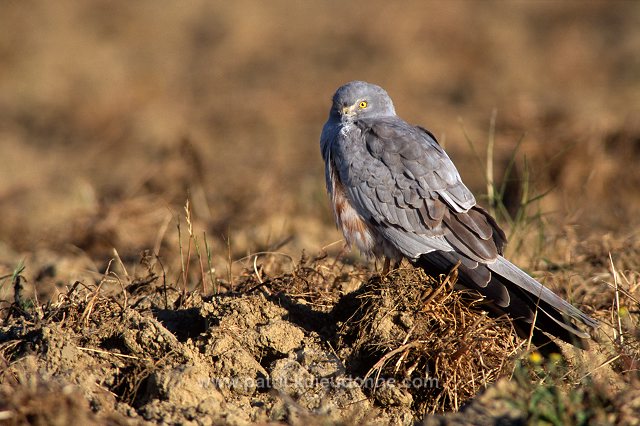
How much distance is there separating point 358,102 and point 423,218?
113 cm

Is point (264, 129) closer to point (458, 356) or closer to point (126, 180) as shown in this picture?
point (126, 180)

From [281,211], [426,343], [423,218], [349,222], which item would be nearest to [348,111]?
[349,222]

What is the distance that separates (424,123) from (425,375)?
7539 mm

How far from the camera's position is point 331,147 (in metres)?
4.84

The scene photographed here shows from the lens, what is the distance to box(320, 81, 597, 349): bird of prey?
156 inches

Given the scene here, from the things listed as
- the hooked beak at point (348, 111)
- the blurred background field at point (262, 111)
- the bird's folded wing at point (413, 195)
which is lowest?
the blurred background field at point (262, 111)

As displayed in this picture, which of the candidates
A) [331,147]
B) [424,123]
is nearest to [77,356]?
[331,147]

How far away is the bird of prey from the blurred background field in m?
1.21

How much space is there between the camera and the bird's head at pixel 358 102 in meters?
5.13

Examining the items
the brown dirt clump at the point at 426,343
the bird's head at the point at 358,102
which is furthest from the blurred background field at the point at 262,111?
the brown dirt clump at the point at 426,343

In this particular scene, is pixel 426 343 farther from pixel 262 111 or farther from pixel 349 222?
pixel 262 111

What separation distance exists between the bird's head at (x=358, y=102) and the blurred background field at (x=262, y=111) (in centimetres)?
99

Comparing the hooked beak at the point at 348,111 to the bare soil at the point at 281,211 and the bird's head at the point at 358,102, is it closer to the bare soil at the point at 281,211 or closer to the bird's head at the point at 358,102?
the bird's head at the point at 358,102

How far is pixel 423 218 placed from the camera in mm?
4387
